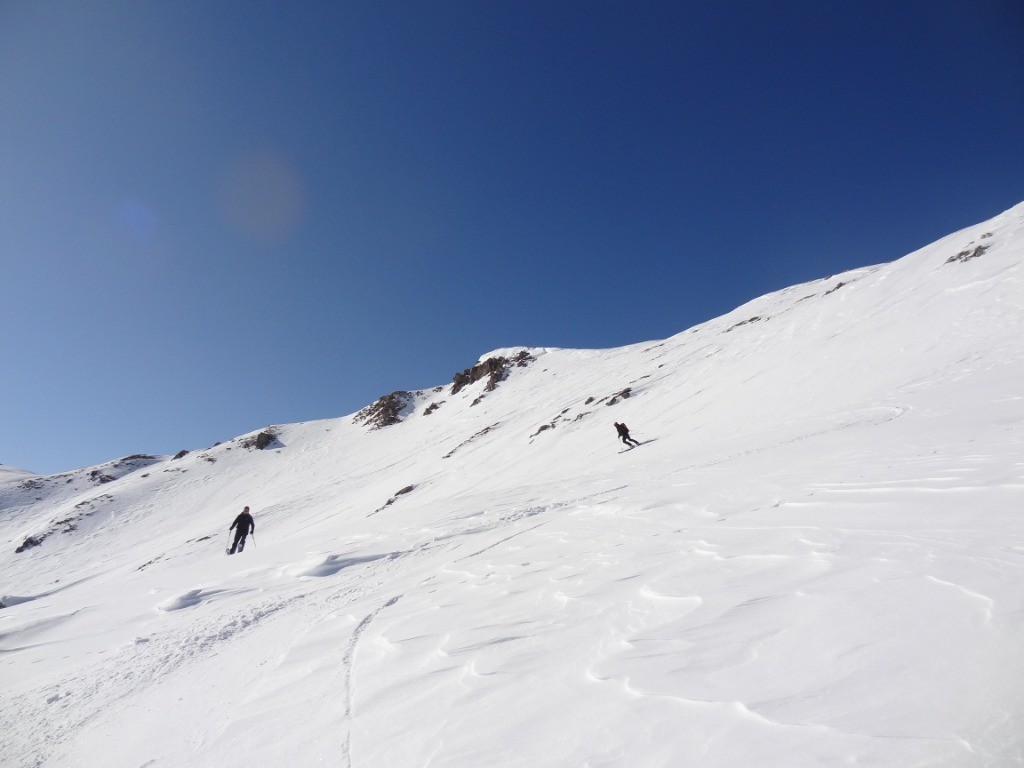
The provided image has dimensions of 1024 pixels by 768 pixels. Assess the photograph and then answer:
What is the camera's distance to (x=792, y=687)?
2217 mm

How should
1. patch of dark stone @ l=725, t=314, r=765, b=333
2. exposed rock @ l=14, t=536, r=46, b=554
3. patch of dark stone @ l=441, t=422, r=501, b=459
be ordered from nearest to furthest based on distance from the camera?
patch of dark stone @ l=441, t=422, r=501, b=459 → patch of dark stone @ l=725, t=314, r=765, b=333 → exposed rock @ l=14, t=536, r=46, b=554

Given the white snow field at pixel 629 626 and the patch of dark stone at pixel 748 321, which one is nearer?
the white snow field at pixel 629 626

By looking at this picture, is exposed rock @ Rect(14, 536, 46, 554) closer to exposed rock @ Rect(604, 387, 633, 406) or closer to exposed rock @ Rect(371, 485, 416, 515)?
→ exposed rock @ Rect(371, 485, 416, 515)

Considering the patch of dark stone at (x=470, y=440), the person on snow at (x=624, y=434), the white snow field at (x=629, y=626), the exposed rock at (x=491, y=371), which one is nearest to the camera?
the white snow field at (x=629, y=626)

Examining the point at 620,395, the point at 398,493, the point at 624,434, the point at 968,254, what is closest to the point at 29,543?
the point at 398,493

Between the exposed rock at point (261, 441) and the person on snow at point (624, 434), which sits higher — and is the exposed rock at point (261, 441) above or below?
above

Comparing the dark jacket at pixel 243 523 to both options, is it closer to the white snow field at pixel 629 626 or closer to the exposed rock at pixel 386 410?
the white snow field at pixel 629 626

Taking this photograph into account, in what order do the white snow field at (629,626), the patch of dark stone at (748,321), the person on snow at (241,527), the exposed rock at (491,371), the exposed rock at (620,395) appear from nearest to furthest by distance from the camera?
the white snow field at (629,626) < the person on snow at (241,527) < the exposed rock at (620,395) < the patch of dark stone at (748,321) < the exposed rock at (491,371)

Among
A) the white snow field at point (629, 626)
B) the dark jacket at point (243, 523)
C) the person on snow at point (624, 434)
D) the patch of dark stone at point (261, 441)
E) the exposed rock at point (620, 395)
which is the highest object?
the patch of dark stone at point (261, 441)

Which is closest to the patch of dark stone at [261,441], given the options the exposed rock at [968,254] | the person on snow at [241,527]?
the person on snow at [241,527]

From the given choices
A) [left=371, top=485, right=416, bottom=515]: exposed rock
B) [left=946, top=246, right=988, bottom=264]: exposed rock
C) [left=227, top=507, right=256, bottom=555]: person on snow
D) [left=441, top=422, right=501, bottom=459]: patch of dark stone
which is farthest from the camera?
[left=441, top=422, right=501, bottom=459]: patch of dark stone

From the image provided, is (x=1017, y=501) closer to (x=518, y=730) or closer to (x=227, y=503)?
(x=518, y=730)

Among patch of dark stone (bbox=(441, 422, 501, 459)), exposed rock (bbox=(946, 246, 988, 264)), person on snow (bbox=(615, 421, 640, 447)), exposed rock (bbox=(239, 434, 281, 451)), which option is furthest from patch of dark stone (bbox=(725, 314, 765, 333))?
exposed rock (bbox=(239, 434, 281, 451))

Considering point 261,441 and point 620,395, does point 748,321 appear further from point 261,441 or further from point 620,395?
point 261,441
